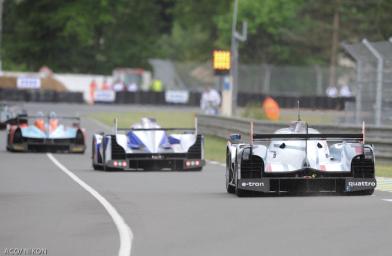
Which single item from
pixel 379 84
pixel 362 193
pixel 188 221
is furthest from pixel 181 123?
pixel 188 221

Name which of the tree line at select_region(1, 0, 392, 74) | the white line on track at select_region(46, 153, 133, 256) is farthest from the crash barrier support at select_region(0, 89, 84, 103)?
the white line on track at select_region(46, 153, 133, 256)

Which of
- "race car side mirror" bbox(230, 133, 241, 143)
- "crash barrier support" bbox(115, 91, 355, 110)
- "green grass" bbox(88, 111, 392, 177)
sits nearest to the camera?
"race car side mirror" bbox(230, 133, 241, 143)

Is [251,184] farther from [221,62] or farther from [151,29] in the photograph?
[151,29]

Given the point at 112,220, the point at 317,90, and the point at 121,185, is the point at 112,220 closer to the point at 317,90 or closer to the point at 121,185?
the point at 121,185

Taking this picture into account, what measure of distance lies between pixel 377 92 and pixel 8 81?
49.5 metres

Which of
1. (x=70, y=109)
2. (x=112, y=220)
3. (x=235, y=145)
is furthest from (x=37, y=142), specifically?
(x=70, y=109)

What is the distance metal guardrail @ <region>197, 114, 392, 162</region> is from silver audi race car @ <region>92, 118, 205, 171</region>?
4672 millimetres

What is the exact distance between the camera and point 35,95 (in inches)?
2813

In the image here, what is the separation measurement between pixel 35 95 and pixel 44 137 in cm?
4250

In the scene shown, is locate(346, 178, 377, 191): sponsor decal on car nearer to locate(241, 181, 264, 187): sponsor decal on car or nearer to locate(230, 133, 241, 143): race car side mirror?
A: locate(241, 181, 264, 187): sponsor decal on car

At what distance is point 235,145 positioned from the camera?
16281 millimetres

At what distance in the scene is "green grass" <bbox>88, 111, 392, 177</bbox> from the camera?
81.1 ft

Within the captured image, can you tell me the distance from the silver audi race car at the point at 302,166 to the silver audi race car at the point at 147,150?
625 centimetres

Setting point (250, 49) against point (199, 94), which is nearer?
point (199, 94)
